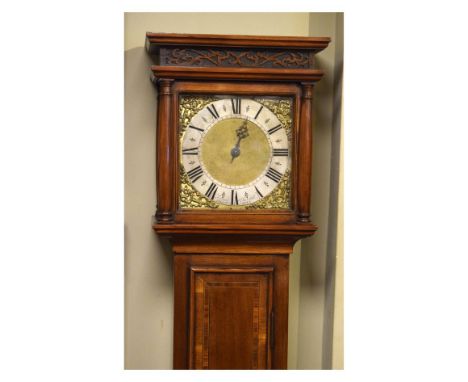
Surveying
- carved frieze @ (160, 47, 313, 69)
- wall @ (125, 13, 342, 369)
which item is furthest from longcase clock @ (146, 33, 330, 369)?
wall @ (125, 13, 342, 369)

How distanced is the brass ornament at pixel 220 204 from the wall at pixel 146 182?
22 cm

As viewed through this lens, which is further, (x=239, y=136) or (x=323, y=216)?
(x=323, y=216)

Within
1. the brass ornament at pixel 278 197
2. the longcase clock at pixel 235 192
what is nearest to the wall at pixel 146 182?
the longcase clock at pixel 235 192

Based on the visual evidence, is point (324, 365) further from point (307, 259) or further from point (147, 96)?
point (147, 96)

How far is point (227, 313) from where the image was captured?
7.14 feet

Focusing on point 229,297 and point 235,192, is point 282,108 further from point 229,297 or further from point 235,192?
point 229,297

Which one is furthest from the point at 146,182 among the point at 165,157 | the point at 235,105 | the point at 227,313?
the point at 227,313

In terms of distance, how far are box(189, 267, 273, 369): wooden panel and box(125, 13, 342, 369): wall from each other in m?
0.24

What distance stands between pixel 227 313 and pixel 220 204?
406 millimetres

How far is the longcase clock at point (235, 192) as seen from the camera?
2125 mm

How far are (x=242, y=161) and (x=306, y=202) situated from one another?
281 mm

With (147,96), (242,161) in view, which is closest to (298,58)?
(242,161)

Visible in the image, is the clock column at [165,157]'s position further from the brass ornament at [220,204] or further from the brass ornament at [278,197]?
the brass ornament at [278,197]

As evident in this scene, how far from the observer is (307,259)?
242 cm
